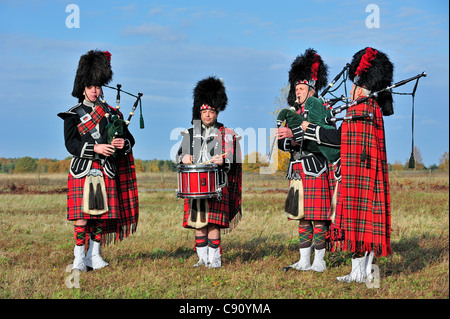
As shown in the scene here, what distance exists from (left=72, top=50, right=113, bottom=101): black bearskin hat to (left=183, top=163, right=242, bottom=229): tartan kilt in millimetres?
1667

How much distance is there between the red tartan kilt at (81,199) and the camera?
548 centimetres

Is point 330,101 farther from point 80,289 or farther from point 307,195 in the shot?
point 80,289

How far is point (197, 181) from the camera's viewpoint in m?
5.26

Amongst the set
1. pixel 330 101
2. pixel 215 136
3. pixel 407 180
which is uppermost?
pixel 330 101

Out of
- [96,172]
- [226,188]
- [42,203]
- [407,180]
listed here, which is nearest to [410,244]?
[226,188]

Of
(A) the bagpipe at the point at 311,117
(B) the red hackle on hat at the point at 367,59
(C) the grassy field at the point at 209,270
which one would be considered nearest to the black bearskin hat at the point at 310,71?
(A) the bagpipe at the point at 311,117

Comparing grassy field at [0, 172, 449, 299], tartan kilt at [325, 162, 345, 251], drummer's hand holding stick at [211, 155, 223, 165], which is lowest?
grassy field at [0, 172, 449, 299]

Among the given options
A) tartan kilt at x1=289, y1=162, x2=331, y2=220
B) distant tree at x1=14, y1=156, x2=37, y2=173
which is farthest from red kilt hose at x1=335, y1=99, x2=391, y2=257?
distant tree at x1=14, y1=156, x2=37, y2=173

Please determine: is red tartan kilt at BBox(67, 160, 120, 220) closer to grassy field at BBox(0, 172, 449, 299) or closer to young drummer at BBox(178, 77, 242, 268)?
grassy field at BBox(0, 172, 449, 299)

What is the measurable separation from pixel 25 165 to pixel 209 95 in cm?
2812

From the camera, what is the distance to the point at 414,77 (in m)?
4.76

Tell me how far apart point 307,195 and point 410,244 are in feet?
9.48

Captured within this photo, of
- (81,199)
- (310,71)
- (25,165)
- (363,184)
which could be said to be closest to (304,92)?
(310,71)

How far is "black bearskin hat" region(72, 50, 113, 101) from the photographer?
18.3 ft
